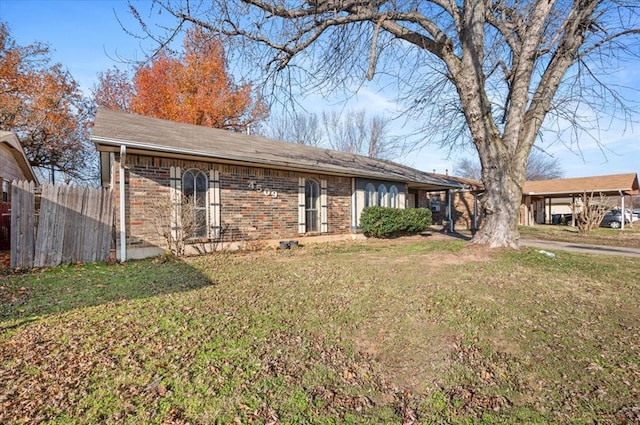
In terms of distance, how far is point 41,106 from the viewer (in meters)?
17.9

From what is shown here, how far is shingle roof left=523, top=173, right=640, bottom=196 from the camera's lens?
67.0 feet

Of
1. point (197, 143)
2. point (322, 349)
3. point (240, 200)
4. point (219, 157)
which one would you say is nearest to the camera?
point (322, 349)

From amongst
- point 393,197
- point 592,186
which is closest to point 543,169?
point 592,186

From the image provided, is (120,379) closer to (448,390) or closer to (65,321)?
(65,321)

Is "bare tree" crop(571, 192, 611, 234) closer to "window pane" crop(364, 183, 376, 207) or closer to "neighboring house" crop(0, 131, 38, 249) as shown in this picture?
"window pane" crop(364, 183, 376, 207)

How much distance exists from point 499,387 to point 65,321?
4.39m

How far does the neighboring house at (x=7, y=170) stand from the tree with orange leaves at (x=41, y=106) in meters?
4.56

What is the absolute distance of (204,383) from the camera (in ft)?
7.95

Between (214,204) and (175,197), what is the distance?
3.39 feet

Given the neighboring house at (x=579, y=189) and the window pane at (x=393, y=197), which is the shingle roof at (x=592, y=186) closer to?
the neighboring house at (x=579, y=189)

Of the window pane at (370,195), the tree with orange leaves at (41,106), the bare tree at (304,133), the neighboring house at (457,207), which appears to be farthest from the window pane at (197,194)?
the bare tree at (304,133)

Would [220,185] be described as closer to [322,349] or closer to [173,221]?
[173,221]

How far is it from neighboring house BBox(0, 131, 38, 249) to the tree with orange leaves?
4.56 m

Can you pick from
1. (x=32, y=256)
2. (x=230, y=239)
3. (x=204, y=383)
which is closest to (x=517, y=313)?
(x=204, y=383)
